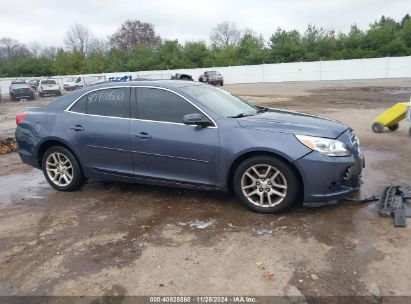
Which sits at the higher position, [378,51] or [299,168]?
[378,51]

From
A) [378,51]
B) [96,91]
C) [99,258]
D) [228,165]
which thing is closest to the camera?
[99,258]

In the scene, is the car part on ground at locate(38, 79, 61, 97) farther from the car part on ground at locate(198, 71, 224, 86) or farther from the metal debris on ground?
the metal debris on ground

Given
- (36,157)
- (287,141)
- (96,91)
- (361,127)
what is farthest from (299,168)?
(361,127)

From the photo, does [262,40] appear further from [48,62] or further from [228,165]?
[228,165]

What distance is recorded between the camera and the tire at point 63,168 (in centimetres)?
589

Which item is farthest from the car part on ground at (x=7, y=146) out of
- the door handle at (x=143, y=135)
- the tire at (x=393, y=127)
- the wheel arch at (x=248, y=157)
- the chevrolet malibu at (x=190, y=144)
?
the tire at (x=393, y=127)

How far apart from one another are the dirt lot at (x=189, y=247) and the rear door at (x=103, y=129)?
0.54 meters

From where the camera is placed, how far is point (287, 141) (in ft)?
15.1

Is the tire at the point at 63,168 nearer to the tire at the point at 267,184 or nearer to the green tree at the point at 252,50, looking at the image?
the tire at the point at 267,184

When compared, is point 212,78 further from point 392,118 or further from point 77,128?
point 77,128

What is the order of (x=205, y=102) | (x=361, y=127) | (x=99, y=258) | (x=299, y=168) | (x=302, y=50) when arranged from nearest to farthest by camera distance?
(x=99, y=258)
(x=299, y=168)
(x=205, y=102)
(x=361, y=127)
(x=302, y=50)

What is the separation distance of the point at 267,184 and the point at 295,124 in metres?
0.81

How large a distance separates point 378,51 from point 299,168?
Result: 51784mm

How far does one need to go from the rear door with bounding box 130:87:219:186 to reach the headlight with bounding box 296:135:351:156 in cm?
104
